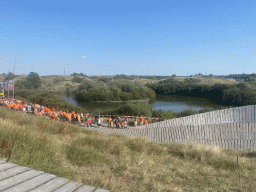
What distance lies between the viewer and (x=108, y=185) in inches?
117

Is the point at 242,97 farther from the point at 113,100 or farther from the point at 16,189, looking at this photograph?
the point at 16,189

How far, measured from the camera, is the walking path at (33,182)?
2400mm

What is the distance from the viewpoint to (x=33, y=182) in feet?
8.34

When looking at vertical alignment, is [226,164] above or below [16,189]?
below

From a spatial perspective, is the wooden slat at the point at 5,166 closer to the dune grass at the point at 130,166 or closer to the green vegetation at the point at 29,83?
the dune grass at the point at 130,166

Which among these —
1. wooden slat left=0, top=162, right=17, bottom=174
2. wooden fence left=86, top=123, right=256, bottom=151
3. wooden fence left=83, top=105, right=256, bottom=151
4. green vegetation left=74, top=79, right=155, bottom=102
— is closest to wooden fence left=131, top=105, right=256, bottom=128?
wooden fence left=83, top=105, right=256, bottom=151

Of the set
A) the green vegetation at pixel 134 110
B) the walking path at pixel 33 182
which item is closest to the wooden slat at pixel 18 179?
the walking path at pixel 33 182

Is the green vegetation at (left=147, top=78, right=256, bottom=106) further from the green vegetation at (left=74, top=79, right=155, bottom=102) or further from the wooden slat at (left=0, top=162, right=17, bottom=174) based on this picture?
the wooden slat at (left=0, top=162, right=17, bottom=174)

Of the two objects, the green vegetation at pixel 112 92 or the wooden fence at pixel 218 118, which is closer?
the wooden fence at pixel 218 118

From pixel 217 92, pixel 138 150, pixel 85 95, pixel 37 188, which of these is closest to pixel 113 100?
pixel 85 95

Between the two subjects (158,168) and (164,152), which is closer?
(158,168)

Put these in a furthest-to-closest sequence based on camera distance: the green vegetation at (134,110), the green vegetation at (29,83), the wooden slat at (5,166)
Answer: the green vegetation at (29,83), the green vegetation at (134,110), the wooden slat at (5,166)

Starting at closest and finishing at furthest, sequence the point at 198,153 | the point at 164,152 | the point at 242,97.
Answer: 1. the point at 198,153
2. the point at 164,152
3. the point at 242,97

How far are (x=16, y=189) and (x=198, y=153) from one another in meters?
4.60
